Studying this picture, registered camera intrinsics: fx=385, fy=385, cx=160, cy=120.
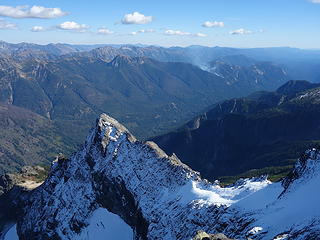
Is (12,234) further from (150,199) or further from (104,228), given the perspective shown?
(150,199)

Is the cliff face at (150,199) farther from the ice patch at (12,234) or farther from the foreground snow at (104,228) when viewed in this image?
the ice patch at (12,234)

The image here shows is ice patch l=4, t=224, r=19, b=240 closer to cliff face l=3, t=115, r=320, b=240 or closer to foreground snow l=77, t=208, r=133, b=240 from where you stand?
cliff face l=3, t=115, r=320, b=240

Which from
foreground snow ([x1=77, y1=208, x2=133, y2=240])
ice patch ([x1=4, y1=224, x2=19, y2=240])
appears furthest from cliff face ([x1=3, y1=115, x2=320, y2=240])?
ice patch ([x1=4, y1=224, x2=19, y2=240])

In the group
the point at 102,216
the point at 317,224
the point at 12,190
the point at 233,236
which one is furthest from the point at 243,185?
the point at 12,190

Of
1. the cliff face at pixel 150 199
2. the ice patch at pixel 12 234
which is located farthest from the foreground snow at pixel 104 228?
the ice patch at pixel 12 234

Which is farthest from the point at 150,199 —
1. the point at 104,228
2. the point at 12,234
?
the point at 12,234

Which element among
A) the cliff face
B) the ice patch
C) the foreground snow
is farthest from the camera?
the ice patch

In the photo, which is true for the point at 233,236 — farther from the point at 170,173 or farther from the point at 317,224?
the point at 170,173

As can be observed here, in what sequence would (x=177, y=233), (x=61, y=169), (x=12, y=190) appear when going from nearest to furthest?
1. (x=177, y=233)
2. (x=61, y=169)
3. (x=12, y=190)
